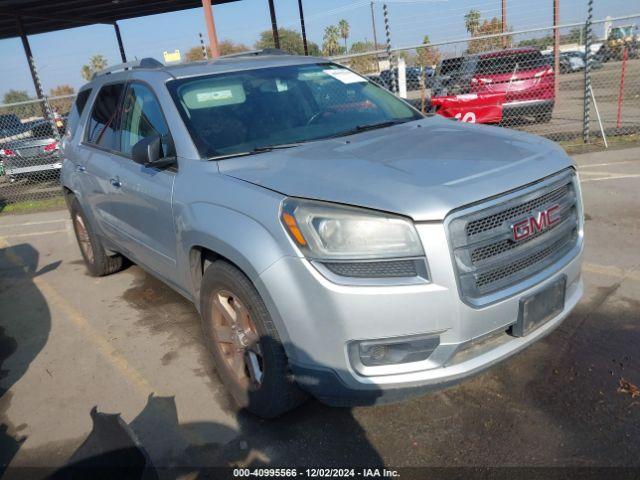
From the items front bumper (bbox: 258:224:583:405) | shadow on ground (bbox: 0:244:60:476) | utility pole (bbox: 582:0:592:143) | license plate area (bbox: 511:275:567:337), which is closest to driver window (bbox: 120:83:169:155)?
front bumper (bbox: 258:224:583:405)

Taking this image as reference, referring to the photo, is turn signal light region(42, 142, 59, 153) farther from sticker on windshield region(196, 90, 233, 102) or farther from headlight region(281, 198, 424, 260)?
headlight region(281, 198, 424, 260)

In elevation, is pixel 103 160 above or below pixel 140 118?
below

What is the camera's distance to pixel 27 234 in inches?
312

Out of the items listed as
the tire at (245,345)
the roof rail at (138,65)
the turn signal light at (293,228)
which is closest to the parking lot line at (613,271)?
the tire at (245,345)

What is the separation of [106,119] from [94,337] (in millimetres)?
1771

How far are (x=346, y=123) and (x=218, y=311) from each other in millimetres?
1483

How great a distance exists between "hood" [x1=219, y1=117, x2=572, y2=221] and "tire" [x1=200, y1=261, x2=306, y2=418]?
1.73 ft

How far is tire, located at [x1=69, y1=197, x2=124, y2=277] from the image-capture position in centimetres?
514

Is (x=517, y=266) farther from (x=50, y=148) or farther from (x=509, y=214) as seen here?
(x=50, y=148)

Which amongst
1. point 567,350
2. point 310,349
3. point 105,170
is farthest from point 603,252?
point 105,170

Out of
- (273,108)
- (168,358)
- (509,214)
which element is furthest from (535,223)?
(168,358)

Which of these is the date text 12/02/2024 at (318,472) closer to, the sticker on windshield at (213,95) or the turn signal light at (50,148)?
the sticker on windshield at (213,95)

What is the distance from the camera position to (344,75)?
417 centimetres

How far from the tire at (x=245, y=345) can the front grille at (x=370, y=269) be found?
1.50 ft
